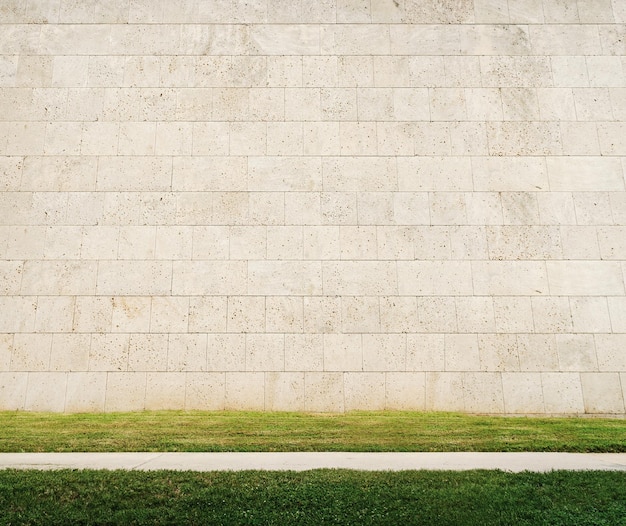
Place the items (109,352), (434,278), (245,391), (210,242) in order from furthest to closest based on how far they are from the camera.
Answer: (210,242), (434,278), (109,352), (245,391)

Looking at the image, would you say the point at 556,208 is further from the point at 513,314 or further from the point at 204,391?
the point at 204,391

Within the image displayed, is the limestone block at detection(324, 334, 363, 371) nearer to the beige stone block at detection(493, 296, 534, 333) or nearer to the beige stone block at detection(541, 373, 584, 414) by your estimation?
the beige stone block at detection(493, 296, 534, 333)

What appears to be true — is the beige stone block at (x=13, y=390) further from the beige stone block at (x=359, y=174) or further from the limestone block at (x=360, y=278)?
the beige stone block at (x=359, y=174)

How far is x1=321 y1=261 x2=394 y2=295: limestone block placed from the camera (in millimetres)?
13414

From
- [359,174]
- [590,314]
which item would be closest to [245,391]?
[359,174]

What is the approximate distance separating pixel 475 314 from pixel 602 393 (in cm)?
396

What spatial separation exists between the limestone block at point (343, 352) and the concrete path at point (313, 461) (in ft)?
12.9

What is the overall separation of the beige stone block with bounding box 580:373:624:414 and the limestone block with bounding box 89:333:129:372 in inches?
495

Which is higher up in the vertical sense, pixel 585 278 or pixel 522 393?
pixel 585 278

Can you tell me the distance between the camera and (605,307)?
43.7ft

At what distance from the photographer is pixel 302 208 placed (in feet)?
45.4

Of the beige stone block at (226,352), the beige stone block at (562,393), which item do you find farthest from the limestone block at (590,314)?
the beige stone block at (226,352)

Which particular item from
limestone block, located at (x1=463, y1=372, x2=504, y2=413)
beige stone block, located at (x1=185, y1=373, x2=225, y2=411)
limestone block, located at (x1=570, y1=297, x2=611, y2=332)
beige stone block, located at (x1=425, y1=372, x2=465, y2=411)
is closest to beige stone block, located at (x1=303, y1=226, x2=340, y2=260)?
beige stone block, located at (x1=185, y1=373, x2=225, y2=411)

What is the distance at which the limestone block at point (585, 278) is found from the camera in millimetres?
13406
